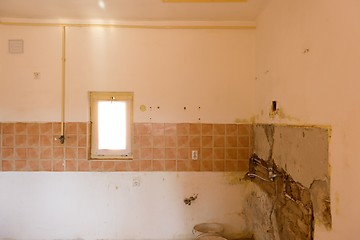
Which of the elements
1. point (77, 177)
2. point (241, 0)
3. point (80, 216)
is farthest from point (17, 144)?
point (241, 0)

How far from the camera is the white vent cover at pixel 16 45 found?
2605 millimetres

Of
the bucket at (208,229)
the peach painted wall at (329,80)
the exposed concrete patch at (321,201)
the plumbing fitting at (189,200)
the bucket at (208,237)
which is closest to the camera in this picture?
the peach painted wall at (329,80)

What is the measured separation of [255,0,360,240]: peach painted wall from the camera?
111cm

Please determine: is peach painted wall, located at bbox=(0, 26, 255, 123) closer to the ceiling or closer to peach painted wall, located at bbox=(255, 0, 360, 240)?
the ceiling

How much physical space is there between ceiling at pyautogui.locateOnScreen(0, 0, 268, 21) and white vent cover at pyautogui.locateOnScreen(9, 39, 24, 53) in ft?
0.76

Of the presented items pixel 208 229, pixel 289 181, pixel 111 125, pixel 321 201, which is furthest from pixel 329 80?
pixel 111 125

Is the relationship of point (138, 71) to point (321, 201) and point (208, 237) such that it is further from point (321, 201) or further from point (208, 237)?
point (321, 201)

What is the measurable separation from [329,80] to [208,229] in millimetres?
1878

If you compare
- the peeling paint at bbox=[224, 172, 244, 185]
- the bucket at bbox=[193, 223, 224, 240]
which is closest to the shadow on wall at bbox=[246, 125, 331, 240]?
the peeling paint at bbox=[224, 172, 244, 185]

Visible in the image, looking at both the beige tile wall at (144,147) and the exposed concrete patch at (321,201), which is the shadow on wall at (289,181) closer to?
the exposed concrete patch at (321,201)

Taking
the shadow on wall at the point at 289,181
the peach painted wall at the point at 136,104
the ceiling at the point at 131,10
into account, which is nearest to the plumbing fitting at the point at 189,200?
the peach painted wall at the point at 136,104

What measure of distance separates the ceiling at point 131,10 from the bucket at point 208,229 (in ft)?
6.62

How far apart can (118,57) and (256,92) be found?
1.39 meters

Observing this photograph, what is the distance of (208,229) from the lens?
8.55ft
